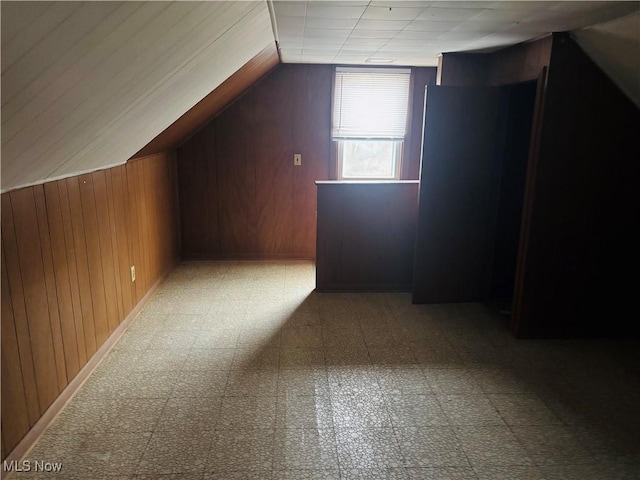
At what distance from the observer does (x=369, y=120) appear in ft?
15.1

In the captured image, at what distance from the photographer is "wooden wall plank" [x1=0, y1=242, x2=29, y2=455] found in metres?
1.78

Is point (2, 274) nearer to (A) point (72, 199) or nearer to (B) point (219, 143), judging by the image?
(A) point (72, 199)

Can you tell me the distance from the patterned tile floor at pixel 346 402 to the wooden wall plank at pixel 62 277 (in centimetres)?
22

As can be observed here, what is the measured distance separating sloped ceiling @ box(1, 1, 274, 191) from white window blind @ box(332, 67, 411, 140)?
2.00 metres

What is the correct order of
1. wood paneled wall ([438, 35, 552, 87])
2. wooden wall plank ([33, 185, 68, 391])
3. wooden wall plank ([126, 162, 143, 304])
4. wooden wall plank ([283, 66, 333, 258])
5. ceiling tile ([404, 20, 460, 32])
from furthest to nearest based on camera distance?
wooden wall plank ([283, 66, 333, 258]) < wooden wall plank ([126, 162, 143, 304]) < wood paneled wall ([438, 35, 552, 87]) < ceiling tile ([404, 20, 460, 32]) < wooden wall plank ([33, 185, 68, 391])

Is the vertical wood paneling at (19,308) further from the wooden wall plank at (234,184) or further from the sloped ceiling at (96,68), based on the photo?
the wooden wall plank at (234,184)

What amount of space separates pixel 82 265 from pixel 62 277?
0.78 feet

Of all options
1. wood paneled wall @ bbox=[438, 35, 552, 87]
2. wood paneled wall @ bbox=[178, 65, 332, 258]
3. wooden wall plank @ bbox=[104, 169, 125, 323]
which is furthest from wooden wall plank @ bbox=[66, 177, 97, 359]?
wood paneled wall @ bbox=[438, 35, 552, 87]

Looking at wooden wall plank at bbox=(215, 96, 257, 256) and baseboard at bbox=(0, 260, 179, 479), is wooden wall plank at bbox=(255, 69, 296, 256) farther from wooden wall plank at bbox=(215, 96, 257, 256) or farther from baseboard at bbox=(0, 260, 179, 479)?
baseboard at bbox=(0, 260, 179, 479)

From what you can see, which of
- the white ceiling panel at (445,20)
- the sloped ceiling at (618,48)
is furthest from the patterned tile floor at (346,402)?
the white ceiling panel at (445,20)

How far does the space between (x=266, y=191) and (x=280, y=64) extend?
4.02 feet

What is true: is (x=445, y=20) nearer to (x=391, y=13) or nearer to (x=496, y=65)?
(x=391, y=13)

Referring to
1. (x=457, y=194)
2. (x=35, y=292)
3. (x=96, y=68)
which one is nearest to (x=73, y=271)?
(x=35, y=292)

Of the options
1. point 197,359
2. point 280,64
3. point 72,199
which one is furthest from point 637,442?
point 280,64
